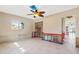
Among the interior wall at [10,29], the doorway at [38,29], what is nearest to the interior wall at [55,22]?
the interior wall at [10,29]

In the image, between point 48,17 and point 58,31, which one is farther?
point 48,17

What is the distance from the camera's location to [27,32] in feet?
31.1

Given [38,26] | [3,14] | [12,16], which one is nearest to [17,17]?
[12,16]

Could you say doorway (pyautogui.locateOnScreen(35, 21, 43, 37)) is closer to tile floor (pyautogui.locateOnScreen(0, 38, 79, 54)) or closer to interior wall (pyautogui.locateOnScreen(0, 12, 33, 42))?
interior wall (pyautogui.locateOnScreen(0, 12, 33, 42))

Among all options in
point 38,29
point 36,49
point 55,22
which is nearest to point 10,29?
point 36,49

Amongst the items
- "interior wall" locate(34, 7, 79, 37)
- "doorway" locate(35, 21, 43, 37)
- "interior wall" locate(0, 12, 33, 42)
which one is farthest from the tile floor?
"doorway" locate(35, 21, 43, 37)

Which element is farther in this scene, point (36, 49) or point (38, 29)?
point (38, 29)

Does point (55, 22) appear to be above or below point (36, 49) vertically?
above

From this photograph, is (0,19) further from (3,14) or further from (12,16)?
(12,16)

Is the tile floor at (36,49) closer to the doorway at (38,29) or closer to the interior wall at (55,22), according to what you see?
the interior wall at (55,22)

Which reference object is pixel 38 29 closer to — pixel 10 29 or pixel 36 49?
pixel 10 29

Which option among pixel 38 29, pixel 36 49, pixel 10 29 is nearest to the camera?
pixel 36 49

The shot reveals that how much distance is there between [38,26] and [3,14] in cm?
509

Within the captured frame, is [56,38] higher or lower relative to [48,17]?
lower
